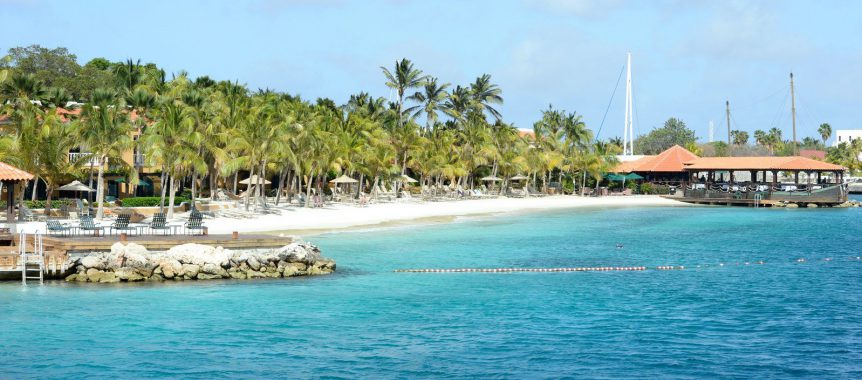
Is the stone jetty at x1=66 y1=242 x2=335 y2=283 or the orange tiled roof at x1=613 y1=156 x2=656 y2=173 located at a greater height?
the orange tiled roof at x1=613 y1=156 x2=656 y2=173

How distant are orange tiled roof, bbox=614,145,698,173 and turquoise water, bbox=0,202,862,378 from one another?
5975 centimetres

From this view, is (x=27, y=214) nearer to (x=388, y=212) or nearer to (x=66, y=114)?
(x=66, y=114)

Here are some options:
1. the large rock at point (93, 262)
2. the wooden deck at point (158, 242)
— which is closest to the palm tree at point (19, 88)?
the wooden deck at point (158, 242)

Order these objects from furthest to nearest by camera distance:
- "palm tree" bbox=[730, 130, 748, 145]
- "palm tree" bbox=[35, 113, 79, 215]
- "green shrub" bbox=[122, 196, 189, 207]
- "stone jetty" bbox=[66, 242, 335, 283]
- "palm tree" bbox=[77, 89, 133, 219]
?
"palm tree" bbox=[730, 130, 748, 145] → "green shrub" bbox=[122, 196, 189, 207] → "palm tree" bbox=[35, 113, 79, 215] → "palm tree" bbox=[77, 89, 133, 219] → "stone jetty" bbox=[66, 242, 335, 283]

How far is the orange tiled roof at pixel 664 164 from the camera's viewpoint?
3821 inches

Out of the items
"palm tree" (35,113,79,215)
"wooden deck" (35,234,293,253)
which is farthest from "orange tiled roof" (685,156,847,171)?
"wooden deck" (35,234,293,253)

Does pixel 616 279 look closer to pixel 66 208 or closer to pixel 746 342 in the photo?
pixel 746 342

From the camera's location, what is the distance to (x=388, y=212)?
60719mm

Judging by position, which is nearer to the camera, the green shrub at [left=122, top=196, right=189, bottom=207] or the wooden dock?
the wooden dock

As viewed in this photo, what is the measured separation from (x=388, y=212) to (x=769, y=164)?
1568 inches

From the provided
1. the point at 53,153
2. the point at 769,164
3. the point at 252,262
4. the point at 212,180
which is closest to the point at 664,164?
the point at 769,164

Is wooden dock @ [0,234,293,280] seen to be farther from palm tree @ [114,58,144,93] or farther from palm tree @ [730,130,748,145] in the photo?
palm tree @ [730,130,748,145]

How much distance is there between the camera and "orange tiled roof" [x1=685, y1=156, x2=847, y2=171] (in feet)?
266

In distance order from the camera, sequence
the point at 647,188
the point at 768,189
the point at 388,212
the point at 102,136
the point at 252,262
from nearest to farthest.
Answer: the point at 252,262 → the point at 102,136 → the point at 388,212 → the point at 768,189 → the point at 647,188
